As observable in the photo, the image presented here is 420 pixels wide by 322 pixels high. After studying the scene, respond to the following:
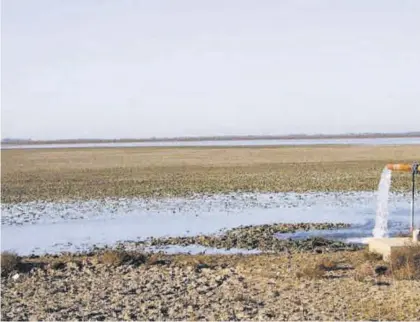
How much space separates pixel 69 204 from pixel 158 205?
4420 millimetres

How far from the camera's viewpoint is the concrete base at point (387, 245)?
49.6 ft

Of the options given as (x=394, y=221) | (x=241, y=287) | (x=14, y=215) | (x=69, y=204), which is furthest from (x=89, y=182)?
(x=241, y=287)

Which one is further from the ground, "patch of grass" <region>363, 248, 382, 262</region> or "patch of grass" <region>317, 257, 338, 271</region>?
"patch of grass" <region>363, 248, 382, 262</region>

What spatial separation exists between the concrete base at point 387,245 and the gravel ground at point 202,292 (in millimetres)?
422

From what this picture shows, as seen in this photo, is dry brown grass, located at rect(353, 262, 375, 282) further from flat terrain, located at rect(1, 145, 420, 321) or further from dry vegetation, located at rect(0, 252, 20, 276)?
dry vegetation, located at rect(0, 252, 20, 276)

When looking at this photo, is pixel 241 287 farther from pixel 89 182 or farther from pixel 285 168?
pixel 285 168

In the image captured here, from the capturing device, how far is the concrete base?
49.6 ft

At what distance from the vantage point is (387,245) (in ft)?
50.9

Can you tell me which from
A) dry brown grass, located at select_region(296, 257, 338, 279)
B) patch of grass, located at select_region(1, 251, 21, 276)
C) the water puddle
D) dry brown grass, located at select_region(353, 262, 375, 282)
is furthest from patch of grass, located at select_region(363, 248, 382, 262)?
patch of grass, located at select_region(1, 251, 21, 276)

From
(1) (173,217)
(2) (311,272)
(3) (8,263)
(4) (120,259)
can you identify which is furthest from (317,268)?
(1) (173,217)

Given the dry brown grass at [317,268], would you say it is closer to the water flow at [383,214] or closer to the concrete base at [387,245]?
the concrete base at [387,245]

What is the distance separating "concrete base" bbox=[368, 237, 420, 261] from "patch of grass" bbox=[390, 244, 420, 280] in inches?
9.8

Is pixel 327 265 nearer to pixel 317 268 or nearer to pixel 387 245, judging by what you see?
pixel 317 268

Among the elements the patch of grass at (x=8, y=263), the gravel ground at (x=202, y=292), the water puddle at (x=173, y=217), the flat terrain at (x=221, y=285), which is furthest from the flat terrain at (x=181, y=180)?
the gravel ground at (x=202, y=292)
